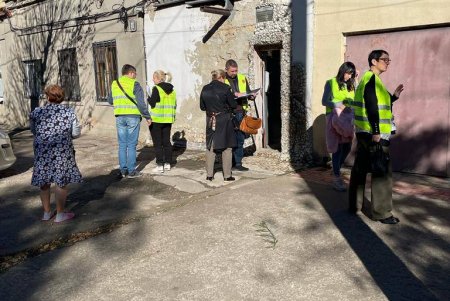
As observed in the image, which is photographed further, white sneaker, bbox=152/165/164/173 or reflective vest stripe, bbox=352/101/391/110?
white sneaker, bbox=152/165/164/173

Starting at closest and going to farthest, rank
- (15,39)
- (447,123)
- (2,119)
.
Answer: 1. (447,123)
2. (15,39)
3. (2,119)

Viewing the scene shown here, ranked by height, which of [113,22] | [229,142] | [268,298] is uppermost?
[113,22]

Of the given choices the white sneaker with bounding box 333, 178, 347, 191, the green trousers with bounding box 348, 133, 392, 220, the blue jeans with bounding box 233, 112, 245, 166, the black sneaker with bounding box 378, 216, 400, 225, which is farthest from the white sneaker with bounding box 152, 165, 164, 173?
the black sneaker with bounding box 378, 216, 400, 225

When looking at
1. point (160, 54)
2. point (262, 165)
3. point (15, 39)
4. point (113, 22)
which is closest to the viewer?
point (262, 165)

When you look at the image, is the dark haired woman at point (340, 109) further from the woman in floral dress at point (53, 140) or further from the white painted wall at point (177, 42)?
the white painted wall at point (177, 42)

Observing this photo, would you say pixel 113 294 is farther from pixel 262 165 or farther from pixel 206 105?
pixel 262 165

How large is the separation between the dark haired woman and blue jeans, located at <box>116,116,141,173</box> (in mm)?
2957

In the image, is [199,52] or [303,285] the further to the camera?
[199,52]

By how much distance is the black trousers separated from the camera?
7.32 metres

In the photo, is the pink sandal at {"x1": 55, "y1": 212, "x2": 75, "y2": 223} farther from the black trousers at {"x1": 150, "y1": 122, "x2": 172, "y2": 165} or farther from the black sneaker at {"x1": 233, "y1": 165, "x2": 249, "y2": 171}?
the black sneaker at {"x1": 233, "y1": 165, "x2": 249, "y2": 171}

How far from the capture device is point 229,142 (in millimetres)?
6461

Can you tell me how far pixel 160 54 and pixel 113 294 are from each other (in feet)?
24.1

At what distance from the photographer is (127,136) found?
6992mm

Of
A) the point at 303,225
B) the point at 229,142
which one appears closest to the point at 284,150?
the point at 229,142
